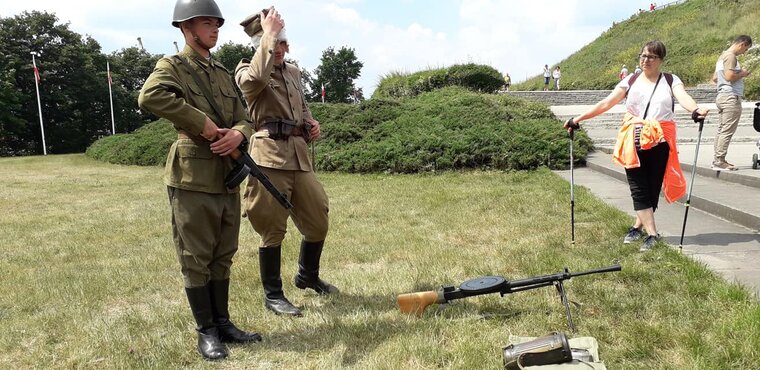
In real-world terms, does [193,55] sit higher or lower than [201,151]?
higher

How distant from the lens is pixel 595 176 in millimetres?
9562

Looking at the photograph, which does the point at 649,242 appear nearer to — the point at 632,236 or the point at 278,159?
the point at 632,236

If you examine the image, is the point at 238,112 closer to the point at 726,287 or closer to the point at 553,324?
the point at 553,324

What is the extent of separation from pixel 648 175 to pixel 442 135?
784 cm

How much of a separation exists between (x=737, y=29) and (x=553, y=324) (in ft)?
126

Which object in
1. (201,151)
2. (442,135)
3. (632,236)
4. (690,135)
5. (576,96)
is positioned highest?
(576,96)

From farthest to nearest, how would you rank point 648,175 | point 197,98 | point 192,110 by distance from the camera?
point 648,175, point 197,98, point 192,110

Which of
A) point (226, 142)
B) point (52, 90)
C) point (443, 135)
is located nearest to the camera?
point (226, 142)

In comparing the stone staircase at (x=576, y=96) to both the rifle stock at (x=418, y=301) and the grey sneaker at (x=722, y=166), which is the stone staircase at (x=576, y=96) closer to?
the grey sneaker at (x=722, y=166)

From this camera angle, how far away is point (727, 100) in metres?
7.97

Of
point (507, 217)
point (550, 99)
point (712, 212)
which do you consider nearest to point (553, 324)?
point (507, 217)

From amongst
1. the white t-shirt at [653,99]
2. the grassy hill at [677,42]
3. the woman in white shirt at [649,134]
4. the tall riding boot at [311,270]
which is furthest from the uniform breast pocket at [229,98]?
the grassy hill at [677,42]

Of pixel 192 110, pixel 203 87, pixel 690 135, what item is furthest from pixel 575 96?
pixel 192 110

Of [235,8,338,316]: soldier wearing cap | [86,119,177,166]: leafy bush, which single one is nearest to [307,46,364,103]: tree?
[86,119,177,166]: leafy bush
